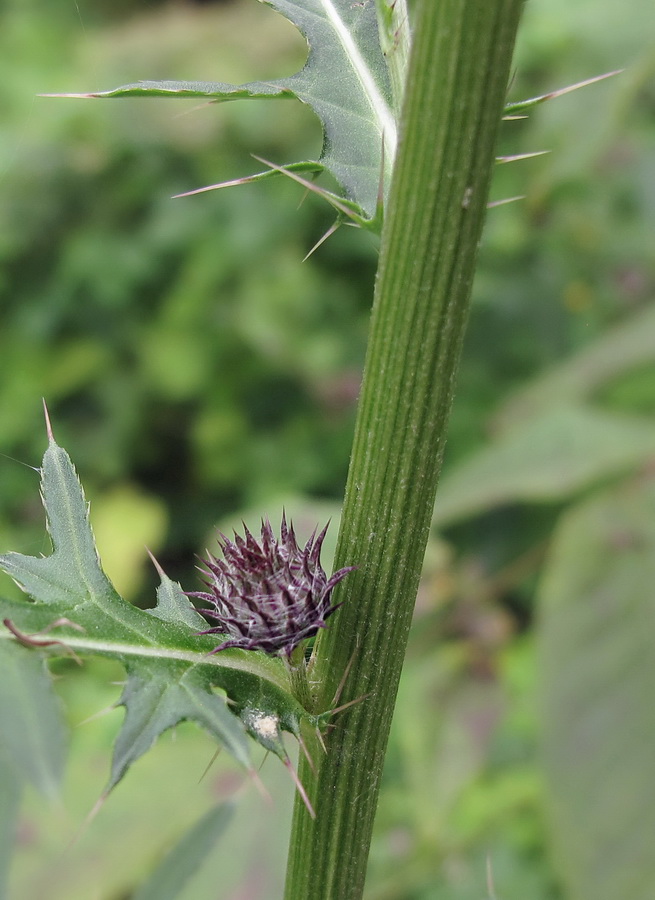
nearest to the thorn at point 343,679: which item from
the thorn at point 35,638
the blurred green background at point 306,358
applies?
the thorn at point 35,638

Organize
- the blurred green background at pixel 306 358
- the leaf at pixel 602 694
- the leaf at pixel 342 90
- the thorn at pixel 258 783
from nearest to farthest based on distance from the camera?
the thorn at pixel 258 783
the leaf at pixel 342 90
the leaf at pixel 602 694
the blurred green background at pixel 306 358

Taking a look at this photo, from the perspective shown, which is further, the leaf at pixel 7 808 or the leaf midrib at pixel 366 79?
the leaf midrib at pixel 366 79

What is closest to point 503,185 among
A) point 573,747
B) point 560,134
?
point 560,134

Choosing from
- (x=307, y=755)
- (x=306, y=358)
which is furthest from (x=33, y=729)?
(x=306, y=358)

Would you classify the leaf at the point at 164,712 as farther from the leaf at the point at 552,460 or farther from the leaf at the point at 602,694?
the leaf at the point at 552,460

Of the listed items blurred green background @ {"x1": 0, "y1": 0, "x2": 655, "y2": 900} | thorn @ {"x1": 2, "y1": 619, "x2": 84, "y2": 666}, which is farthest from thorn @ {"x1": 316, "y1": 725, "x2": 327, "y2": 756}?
blurred green background @ {"x1": 0, "y1": 0, "x2": 655, "y2": 900}
